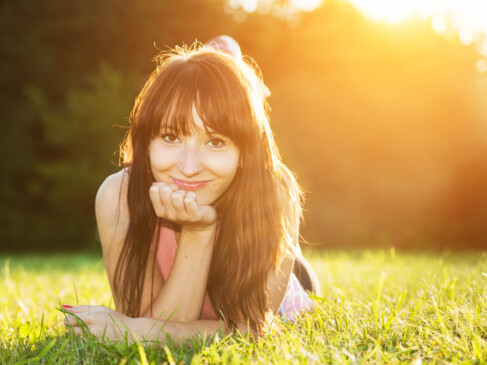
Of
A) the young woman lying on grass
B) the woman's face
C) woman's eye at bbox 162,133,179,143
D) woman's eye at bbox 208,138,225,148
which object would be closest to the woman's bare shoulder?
the young woman lying on grass

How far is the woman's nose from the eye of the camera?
6.88 ft

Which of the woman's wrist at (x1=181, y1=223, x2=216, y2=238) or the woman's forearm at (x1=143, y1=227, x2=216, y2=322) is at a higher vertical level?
the woman's wrist at (x1=181, y1=223, x2=216, y2=238)

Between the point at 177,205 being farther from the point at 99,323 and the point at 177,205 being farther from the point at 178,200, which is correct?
the point at 99,323

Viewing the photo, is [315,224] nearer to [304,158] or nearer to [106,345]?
[304,158]

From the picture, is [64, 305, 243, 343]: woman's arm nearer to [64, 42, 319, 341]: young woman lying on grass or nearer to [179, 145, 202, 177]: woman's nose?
[64, 42, 319, 341]: young woman lying on grass

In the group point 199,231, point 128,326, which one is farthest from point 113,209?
point 128,326

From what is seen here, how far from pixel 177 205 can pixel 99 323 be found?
0.60m

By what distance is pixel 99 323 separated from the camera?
6.93ft

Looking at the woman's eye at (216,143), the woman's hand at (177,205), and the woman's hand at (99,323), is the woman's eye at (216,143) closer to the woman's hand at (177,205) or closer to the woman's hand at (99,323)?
the woman's hand at (177,205)

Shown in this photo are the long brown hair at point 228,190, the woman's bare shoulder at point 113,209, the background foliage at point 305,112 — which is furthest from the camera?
the background foliage at point 305,112

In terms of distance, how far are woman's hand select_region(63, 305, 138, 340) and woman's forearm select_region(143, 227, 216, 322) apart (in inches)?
6.2

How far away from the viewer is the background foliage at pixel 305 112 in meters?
10.2

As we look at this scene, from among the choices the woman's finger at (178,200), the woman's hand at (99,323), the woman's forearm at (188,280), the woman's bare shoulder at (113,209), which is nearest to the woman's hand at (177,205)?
the woman's finger at (178,200)

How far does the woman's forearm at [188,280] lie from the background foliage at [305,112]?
7858 millimetres
